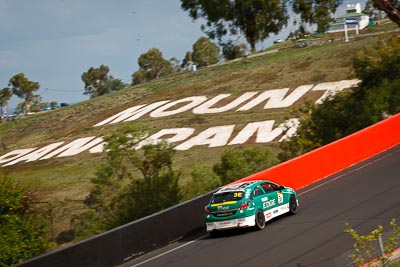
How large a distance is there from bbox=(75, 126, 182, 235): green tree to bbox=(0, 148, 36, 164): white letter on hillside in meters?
33.7

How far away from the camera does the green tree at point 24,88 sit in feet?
435

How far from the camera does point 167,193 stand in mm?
27000

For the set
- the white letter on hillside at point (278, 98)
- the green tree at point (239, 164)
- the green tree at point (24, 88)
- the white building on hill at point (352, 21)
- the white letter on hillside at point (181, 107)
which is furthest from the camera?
the green tree at point (24, 88)

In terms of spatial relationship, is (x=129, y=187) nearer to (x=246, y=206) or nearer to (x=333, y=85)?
(x=246, y=206)

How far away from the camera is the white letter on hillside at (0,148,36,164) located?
60.9 m

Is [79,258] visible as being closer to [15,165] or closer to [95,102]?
[15,165]

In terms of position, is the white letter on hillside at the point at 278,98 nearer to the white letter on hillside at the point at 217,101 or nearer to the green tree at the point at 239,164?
the white letter on hillside at the point at 217,101

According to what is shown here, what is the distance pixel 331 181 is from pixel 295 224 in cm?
723

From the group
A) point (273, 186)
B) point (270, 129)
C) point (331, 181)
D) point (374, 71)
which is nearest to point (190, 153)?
point (270, 129)

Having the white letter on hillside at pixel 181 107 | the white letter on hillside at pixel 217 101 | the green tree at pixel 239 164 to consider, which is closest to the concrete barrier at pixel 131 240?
the green tree at pixel 239 164

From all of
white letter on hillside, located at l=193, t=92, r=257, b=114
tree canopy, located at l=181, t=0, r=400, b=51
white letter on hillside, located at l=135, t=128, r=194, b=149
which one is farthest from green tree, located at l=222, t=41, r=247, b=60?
white letter on hillside, located at l=193, t=92, r=257, b=114

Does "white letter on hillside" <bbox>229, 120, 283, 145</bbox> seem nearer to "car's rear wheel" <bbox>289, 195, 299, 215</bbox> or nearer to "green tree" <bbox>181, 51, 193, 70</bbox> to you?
"car's rear wheel" <bbox>289, 195, 299, 215</bbox>

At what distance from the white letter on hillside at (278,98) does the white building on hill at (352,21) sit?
32646 mm

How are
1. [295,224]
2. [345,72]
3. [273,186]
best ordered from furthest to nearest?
[345,72] → [273,186] → [295,224]
